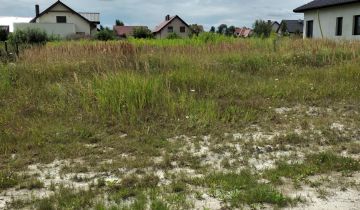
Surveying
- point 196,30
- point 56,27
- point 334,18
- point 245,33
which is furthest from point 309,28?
point 245,33

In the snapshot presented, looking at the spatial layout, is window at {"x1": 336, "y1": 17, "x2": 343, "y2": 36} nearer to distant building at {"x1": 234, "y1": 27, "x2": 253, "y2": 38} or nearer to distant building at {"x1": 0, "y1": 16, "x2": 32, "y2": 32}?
distant building at {"x1": 234, "y1": 27, "x2": 253, "y2": 38}

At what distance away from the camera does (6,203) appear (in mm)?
3811

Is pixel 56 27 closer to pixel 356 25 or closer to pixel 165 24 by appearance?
pixel 165 24

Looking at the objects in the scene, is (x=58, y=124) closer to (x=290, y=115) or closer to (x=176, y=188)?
(x=176, y=188)

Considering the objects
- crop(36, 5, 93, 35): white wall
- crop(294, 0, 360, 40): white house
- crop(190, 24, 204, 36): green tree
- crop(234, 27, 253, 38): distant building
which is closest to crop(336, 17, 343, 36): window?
crop(294, 0, 360, 40): white house

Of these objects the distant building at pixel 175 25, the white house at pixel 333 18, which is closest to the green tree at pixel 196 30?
the white house at pixel 333 18

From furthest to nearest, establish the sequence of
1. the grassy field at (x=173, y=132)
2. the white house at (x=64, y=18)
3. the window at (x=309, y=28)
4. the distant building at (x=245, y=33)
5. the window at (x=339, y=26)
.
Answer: the white house at (x=64, y=18) < the window at (x=309, y=28) < the distant building at (x=245, y=33) < the window at (x=339, y=26) < the grassy field at (x=173, y=132)

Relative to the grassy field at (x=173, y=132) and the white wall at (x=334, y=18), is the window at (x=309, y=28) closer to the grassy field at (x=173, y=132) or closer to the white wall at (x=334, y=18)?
the white wall at (x=334, y=18)

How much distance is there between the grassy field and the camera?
407 cm

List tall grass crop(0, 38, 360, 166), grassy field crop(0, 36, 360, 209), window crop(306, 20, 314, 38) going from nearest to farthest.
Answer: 1. grassy field crop(0, 36, 360, 209)
2. tall grass crop(0, 38, 360, 166)
3. window crop(306, 20, 314, 38)

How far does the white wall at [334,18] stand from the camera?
27016 millimetres

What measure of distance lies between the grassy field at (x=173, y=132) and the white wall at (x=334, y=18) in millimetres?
17269

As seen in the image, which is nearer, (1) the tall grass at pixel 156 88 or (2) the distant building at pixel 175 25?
(1) the tall grass at pixel 156 88

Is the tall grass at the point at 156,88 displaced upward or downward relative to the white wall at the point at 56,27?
downward
